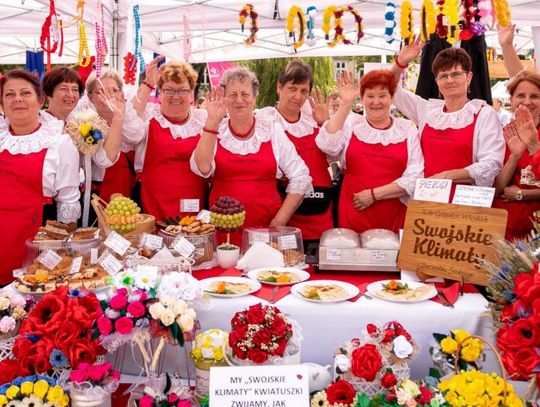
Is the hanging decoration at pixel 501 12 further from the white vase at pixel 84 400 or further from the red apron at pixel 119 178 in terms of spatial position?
the white vase at pixel 84 400

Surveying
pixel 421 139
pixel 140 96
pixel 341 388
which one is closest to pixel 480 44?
pixel 421 139

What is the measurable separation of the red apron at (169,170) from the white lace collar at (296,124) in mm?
595

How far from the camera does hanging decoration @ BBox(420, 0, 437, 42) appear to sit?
322 centimetres

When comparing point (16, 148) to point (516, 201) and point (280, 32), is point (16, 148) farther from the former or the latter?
point (280, 32)

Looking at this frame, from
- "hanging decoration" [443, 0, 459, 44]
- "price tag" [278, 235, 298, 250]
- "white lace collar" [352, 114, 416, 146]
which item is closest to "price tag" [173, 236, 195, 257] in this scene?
"price tag" [278, 235, 298, 250]

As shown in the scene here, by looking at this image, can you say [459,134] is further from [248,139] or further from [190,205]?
[190,205]

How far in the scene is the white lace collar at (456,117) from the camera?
3129mm

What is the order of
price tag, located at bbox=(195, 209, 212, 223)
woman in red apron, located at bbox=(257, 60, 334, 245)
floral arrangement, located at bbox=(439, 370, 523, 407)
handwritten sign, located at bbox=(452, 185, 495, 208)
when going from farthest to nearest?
woman in red apron, located at bbox=(257, 60, 334, 245) < price tag, located at bbox=(195, 209, 212, 223) < handwritten sign, located at bbox=(452, 185, 495, 208) < floral arrangement, located at bbox=(439, 370, 523, 407)

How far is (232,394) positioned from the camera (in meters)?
1.49

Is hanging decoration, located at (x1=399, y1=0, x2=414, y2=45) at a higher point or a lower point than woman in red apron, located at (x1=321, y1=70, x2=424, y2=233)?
higher

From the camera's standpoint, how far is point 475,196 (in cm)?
217

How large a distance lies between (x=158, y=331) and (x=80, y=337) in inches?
8.9

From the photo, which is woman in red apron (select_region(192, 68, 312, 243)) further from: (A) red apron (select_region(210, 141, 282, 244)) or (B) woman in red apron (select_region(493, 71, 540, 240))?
(B) woman in red apron (select_region(493, 71, 540, 240))

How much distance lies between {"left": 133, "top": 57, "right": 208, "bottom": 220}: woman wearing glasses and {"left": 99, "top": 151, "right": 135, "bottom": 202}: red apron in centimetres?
15
